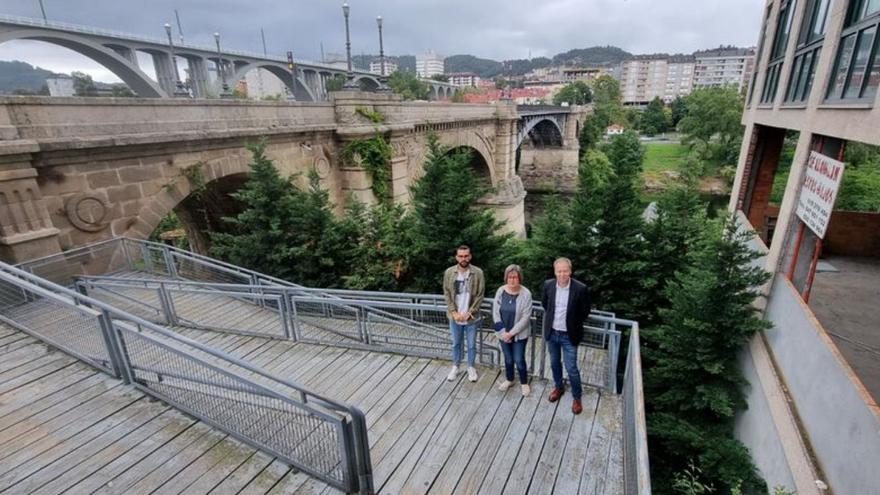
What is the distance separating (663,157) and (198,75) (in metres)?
58.3

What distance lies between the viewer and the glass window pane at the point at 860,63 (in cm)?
433

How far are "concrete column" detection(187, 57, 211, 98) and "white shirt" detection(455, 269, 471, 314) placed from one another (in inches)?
Result: 2130

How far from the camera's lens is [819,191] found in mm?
5039

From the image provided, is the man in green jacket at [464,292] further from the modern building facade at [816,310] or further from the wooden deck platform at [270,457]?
the modern building facade at [816,310]

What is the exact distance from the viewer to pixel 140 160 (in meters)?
8.22

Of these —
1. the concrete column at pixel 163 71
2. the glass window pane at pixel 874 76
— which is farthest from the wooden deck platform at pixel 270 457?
the concrete column at pixel 163 71

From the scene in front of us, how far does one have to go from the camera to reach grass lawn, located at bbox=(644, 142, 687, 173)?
161ft

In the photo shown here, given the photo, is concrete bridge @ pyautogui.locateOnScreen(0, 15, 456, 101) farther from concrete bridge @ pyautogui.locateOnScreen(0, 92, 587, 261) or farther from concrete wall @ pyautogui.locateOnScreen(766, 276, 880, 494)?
concrete wall @ pyautogui.locateOnScreen(766, 276, 880, 494)

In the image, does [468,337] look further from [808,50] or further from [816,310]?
[808,50]

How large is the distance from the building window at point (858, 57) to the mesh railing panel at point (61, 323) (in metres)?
8.10

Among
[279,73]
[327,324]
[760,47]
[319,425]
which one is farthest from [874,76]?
[279,73]

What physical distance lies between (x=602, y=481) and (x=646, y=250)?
571 centimetres

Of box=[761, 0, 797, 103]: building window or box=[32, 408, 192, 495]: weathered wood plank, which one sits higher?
box=[761, 0, 797, 103]: building window

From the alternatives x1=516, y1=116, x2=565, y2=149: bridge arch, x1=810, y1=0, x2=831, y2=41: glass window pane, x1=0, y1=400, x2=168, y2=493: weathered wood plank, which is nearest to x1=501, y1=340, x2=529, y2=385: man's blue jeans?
x1=0, y1=400, x2=168, y2=493: weathered wood plank
